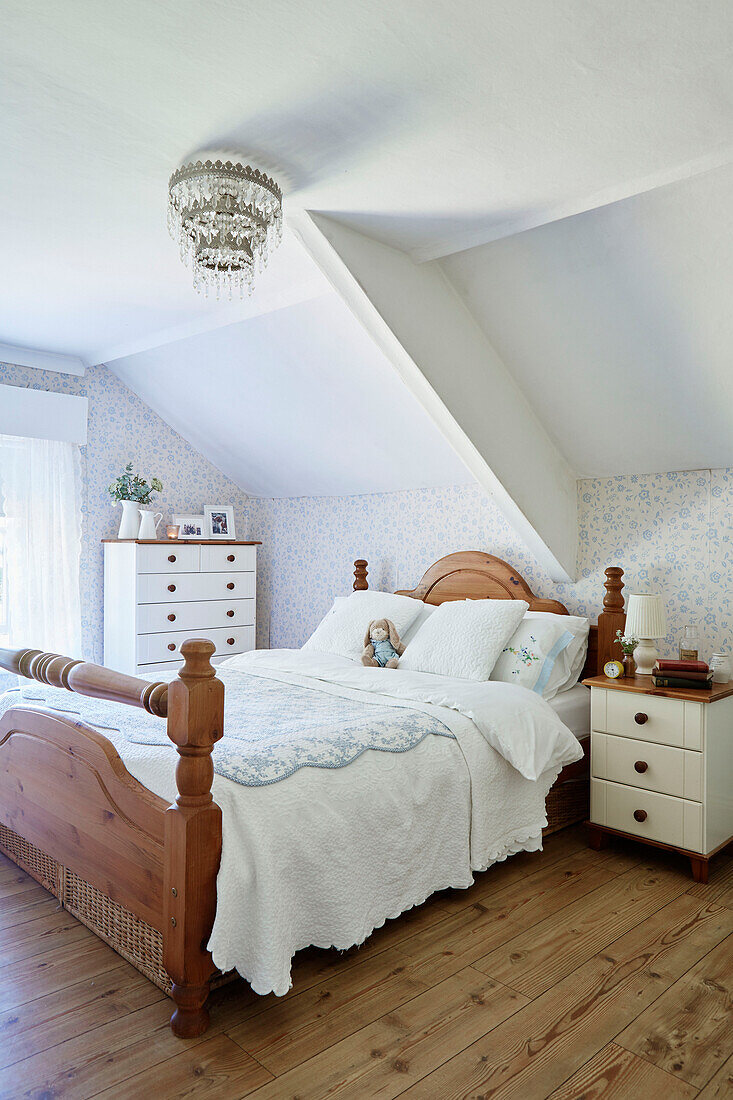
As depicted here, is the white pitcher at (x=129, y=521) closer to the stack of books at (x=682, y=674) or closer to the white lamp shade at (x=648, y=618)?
the white lamp shade at (x=648, y=618)

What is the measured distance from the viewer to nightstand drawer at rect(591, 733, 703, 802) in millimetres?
2617

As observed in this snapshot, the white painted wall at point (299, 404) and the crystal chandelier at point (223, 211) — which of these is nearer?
the crystal chandelier at point (223, 211)

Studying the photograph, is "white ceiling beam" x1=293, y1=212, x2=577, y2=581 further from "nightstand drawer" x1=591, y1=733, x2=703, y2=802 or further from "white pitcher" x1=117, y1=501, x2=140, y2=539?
"white pitcher" x1=117, y1=501, x2=140, y2=539

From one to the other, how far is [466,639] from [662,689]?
81cm

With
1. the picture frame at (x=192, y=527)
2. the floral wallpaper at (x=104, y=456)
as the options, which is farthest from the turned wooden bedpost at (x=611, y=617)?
Result: the floral wallpaper at (x=104, y=456)

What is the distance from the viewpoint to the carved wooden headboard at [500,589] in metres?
3.24

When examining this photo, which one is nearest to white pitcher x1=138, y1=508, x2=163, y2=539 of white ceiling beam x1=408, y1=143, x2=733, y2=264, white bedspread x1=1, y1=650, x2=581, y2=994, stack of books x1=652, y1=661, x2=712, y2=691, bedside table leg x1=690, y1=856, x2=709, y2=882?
white bedspread x1=1, y1=650, x2=581, y2=994

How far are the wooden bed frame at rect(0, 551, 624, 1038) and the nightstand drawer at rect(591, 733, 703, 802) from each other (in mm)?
1649

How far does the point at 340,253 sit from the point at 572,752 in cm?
197

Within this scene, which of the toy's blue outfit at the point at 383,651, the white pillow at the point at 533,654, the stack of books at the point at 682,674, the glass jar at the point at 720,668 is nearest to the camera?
the stack of books at the point at 682,674

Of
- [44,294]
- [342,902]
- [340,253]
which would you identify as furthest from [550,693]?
[44,294]

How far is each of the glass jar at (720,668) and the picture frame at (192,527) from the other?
3.11 m

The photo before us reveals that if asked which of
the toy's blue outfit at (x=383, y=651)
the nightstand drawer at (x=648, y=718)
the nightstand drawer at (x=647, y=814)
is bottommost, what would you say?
the nightstand drawer at (x=647, y=814)

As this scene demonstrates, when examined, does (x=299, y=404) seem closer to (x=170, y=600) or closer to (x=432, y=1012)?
(x=170, y=600)
